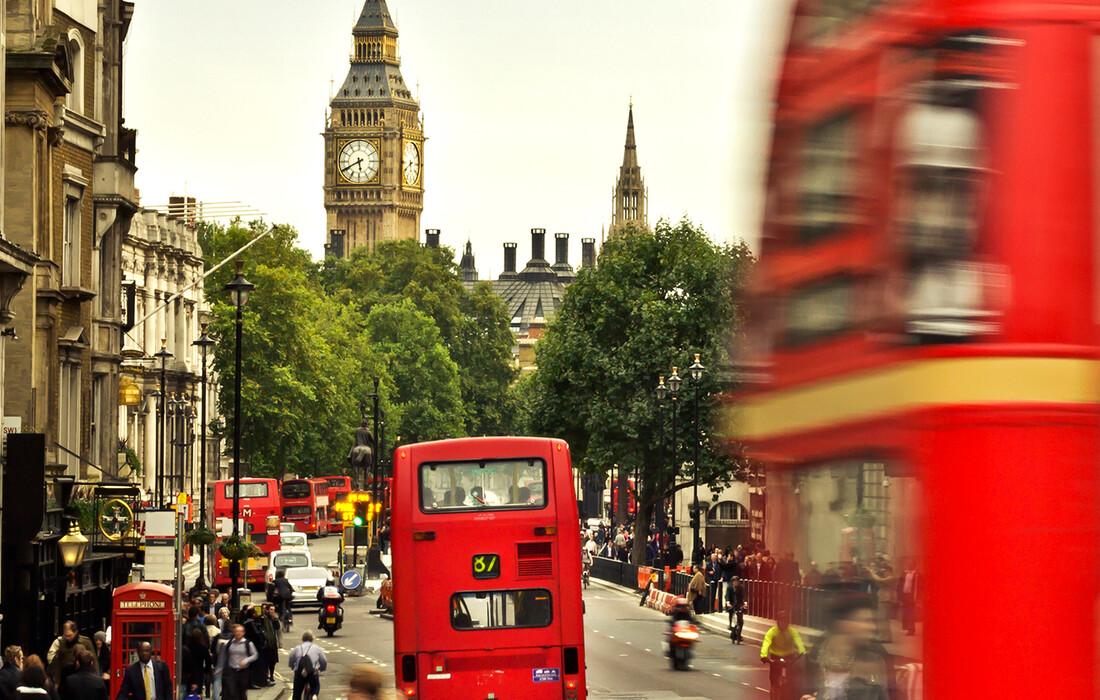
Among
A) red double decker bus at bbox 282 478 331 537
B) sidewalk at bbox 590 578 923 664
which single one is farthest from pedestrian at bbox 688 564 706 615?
red double decker bus at bbox 282 478 331 537

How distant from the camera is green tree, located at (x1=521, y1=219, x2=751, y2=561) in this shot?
68938 mm

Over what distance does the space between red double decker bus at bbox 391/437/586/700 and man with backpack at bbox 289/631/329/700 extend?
508 cm

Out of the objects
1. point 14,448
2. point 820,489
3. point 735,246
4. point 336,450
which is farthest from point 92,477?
point 336,450

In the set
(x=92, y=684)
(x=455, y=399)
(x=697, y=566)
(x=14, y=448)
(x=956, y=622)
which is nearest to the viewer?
(x=956, y=622)

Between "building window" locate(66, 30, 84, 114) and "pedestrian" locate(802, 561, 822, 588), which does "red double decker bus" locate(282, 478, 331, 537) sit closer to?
"building window" locate(66, 30, 84, 114)

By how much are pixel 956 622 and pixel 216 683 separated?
23.8 meters

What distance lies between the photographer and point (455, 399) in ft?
420

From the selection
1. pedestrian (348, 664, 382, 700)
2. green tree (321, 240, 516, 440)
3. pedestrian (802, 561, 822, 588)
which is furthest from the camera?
green tree (321, 240, 516, 440)

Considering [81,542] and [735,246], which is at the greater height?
[735,246]

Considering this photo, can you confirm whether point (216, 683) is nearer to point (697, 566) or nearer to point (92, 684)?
point (92, 684)

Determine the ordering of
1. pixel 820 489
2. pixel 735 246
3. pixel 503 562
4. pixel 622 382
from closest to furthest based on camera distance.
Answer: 1. pixel 820 489
2. pixel 735 246
3. pixel 503 562
4. pixel 622 382

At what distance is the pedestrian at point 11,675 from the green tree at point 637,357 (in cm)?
4681

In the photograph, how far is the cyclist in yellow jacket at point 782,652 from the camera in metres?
6.80

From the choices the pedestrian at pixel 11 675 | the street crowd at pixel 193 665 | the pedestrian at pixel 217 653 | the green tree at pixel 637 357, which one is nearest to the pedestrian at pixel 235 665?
the street crowd at pixel 193 665
